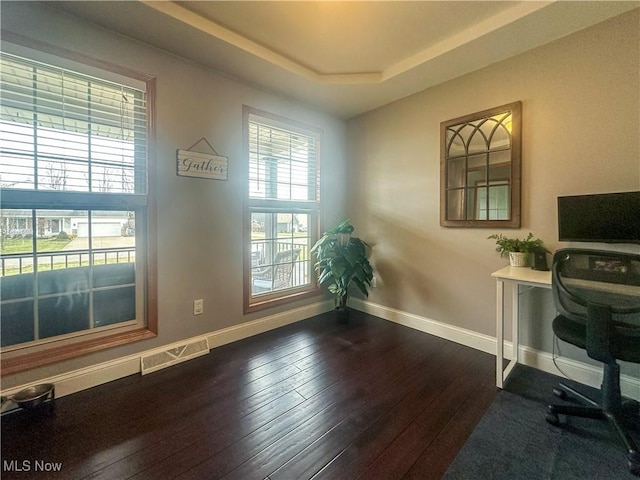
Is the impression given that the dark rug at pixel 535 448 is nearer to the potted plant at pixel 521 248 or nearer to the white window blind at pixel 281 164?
the potted plant at pixel 521 248

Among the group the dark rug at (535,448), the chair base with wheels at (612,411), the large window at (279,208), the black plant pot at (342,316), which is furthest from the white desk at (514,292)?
the large window at (279,208)

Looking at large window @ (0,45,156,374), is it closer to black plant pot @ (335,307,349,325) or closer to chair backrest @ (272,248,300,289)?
chair backrest @ (272,248,300,289)

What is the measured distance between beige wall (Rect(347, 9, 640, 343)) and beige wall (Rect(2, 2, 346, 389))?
4.59 feet

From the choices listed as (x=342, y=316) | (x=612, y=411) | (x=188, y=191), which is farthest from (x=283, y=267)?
(x=612, y=411)

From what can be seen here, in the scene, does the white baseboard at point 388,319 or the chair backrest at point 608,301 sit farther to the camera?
the white baseboard at point 388,319

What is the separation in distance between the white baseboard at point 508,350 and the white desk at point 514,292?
0.40ft

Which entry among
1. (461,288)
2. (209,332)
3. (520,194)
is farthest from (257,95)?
(461,288)

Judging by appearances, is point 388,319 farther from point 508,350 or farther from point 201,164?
point 201,164

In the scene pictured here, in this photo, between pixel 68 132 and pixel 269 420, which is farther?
pixel 68 132

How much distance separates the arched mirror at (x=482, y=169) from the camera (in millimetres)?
2109

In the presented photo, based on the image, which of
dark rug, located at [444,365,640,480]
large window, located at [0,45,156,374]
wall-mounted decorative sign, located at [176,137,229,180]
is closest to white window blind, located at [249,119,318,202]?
wall-mounted decorative sign, located at [176,137,229,180]

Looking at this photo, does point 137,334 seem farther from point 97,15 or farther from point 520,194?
point 520,194

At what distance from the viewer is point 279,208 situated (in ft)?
9.45

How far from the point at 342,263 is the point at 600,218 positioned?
6.43ft
